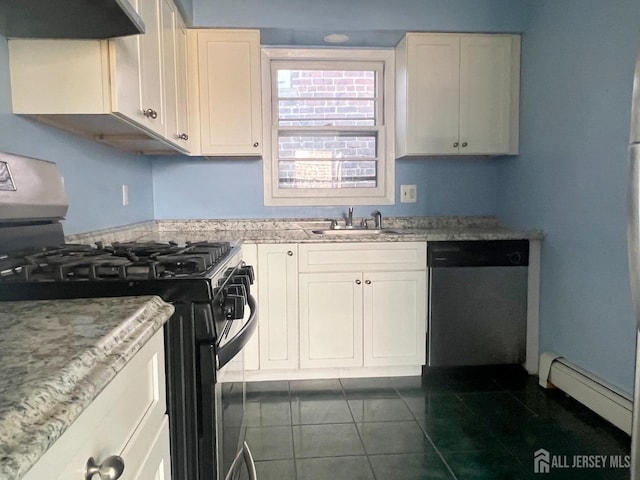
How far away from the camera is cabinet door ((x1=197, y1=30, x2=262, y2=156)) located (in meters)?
2.70

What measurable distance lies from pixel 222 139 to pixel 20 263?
1823 mm

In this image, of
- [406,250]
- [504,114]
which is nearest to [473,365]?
[406,250]

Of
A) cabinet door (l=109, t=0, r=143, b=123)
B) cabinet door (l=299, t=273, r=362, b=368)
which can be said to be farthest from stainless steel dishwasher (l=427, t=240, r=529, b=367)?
cabinet door (l=109, t=0, r=143, b=123)

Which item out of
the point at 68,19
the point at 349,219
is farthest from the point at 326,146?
the point at 68,19

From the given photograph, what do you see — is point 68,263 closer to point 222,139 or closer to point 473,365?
point 222,139

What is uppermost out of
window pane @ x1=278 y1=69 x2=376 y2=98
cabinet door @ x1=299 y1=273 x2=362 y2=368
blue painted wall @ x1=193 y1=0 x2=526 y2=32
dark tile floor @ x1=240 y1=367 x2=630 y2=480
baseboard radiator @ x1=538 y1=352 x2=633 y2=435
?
blue painted wall @ x1=193 y1=0 x2=526 y2=32

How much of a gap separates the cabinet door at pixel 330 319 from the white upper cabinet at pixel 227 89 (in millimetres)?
924

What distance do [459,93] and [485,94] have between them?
0.54 feet

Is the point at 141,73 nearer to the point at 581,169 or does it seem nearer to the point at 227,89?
the point at 227,89

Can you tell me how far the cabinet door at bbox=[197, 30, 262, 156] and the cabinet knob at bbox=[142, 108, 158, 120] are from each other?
0.92 metres

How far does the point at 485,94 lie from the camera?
9.30 feet

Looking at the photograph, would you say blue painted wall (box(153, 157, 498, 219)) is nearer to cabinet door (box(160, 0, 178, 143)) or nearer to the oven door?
cabinet door (box(160, 0, 178, 143))

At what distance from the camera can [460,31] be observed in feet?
9.11

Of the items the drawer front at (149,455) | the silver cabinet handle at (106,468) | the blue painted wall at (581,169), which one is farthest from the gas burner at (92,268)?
the blue painted wall at (581,169)
